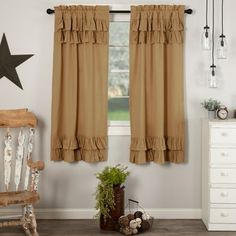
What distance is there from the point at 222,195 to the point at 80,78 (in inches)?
67.4

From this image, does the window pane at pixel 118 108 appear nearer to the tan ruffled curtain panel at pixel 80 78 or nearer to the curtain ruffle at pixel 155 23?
the tan ruffled curtain panel at pixel 80 78

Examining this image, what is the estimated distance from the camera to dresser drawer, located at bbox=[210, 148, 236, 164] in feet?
13.1

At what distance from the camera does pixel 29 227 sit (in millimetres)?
4059

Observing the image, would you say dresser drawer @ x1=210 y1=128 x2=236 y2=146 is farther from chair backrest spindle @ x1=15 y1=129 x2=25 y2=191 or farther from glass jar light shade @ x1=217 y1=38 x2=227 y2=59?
chair backrest spindle @ x1=15 y1=129 x2=25 y2=191

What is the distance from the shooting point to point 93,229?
415 cm

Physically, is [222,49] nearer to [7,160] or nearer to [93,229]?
[93,229]

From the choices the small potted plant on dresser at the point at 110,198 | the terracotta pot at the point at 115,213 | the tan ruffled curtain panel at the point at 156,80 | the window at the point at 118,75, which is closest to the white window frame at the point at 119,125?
the window at the point at 118,75

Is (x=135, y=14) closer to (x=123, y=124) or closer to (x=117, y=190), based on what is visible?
(x=123, y=124)

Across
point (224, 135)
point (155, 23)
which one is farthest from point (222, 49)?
point (224, 135)

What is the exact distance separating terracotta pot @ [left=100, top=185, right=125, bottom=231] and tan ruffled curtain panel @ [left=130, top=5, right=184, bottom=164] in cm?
39

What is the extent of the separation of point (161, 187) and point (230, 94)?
1147mm

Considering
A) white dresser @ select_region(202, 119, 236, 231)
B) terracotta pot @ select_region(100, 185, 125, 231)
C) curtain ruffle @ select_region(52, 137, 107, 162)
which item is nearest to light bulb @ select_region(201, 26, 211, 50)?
white dresser @ select_region(202, 119, 236, 231)

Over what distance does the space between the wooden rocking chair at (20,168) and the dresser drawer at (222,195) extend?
Answer: 5.02 ft

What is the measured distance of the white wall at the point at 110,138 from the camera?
4.39 meters
